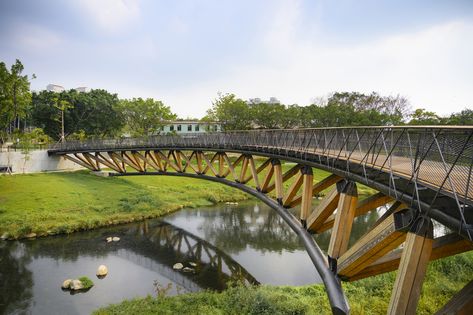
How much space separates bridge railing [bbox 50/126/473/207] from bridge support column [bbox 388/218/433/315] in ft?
3.98

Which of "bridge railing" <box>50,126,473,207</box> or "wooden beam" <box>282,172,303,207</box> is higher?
"bridge railing" <box>50,126,473,207</box>

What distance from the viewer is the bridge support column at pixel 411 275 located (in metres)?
5.38

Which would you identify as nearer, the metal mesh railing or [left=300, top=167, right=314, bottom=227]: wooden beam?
the metal mesh railing

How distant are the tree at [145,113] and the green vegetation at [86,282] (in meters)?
48.2

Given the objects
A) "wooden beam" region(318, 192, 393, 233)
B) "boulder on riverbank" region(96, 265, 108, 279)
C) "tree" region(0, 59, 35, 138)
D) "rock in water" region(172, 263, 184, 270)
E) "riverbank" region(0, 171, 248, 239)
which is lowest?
"rock in water" region(172, 263, 184, 270)

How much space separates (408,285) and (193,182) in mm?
41118

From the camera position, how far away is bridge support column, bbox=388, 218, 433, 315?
538 cm

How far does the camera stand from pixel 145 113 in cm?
6331

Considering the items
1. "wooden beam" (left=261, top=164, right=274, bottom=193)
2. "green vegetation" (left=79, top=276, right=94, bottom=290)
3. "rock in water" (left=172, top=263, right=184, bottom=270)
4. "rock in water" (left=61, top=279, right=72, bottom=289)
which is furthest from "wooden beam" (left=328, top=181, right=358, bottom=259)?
"rock in water" (left=61, top=279, right=72, bottom=289)

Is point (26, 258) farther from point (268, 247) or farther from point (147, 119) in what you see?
point (147, 119)

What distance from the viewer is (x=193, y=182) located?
4512 centimetres

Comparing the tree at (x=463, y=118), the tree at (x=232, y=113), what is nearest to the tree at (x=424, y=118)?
the tree at (x=463, y=118)

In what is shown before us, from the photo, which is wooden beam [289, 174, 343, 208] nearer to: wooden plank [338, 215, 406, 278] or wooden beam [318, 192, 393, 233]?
wooden beam [318, 192, 393, 233]

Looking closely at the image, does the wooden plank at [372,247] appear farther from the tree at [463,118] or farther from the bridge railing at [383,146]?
the tree at [463,118]
